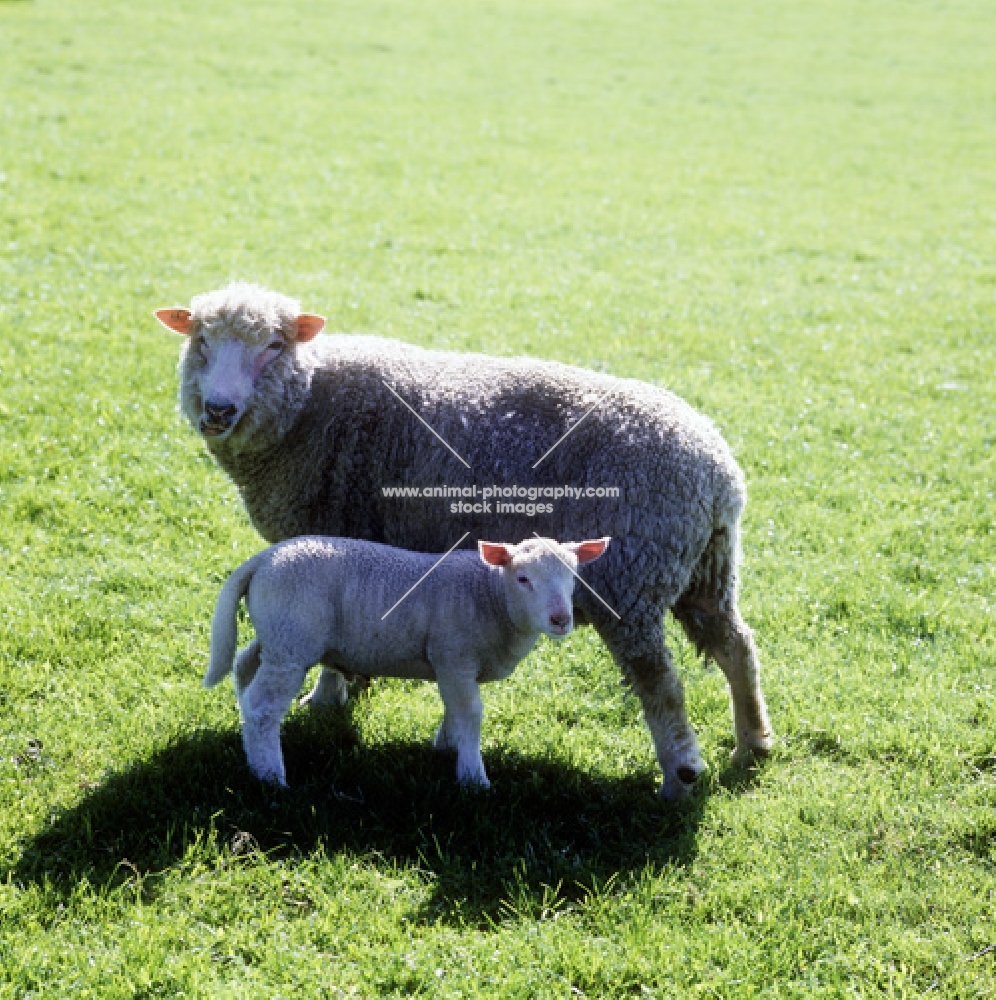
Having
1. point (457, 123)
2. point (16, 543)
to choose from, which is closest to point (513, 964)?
point (16, 543)

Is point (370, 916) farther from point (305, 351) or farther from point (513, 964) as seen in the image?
point (305, 351)

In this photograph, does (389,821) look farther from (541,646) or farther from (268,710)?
(541,646)

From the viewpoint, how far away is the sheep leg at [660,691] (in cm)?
474

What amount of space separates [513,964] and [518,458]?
6.44 ft

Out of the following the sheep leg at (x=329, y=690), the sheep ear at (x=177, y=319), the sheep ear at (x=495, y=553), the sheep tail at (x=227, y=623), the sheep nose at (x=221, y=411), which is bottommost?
the sheep leg at (x=329, y=690)

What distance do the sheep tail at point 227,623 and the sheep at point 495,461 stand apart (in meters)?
0.72

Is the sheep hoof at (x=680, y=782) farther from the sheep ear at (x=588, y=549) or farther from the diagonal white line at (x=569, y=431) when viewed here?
the diagonal white line at (x=569, y=431)

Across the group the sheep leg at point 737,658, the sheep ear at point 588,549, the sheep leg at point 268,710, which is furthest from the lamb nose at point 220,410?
the sheep leg at point 737,658

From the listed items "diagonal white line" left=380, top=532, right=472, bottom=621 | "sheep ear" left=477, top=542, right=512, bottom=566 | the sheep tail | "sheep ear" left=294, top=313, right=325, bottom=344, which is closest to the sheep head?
"sheep ear" left=294, top=313, right=325, bottom=344

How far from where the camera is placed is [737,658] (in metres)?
5.04

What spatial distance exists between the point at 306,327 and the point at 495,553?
4.81 ft

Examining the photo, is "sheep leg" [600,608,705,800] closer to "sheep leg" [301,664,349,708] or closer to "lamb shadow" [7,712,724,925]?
"lamb shadow" [7,712,724,925]

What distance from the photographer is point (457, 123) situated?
A: 18.3 m

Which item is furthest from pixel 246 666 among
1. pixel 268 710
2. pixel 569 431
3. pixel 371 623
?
pixel 569 431
